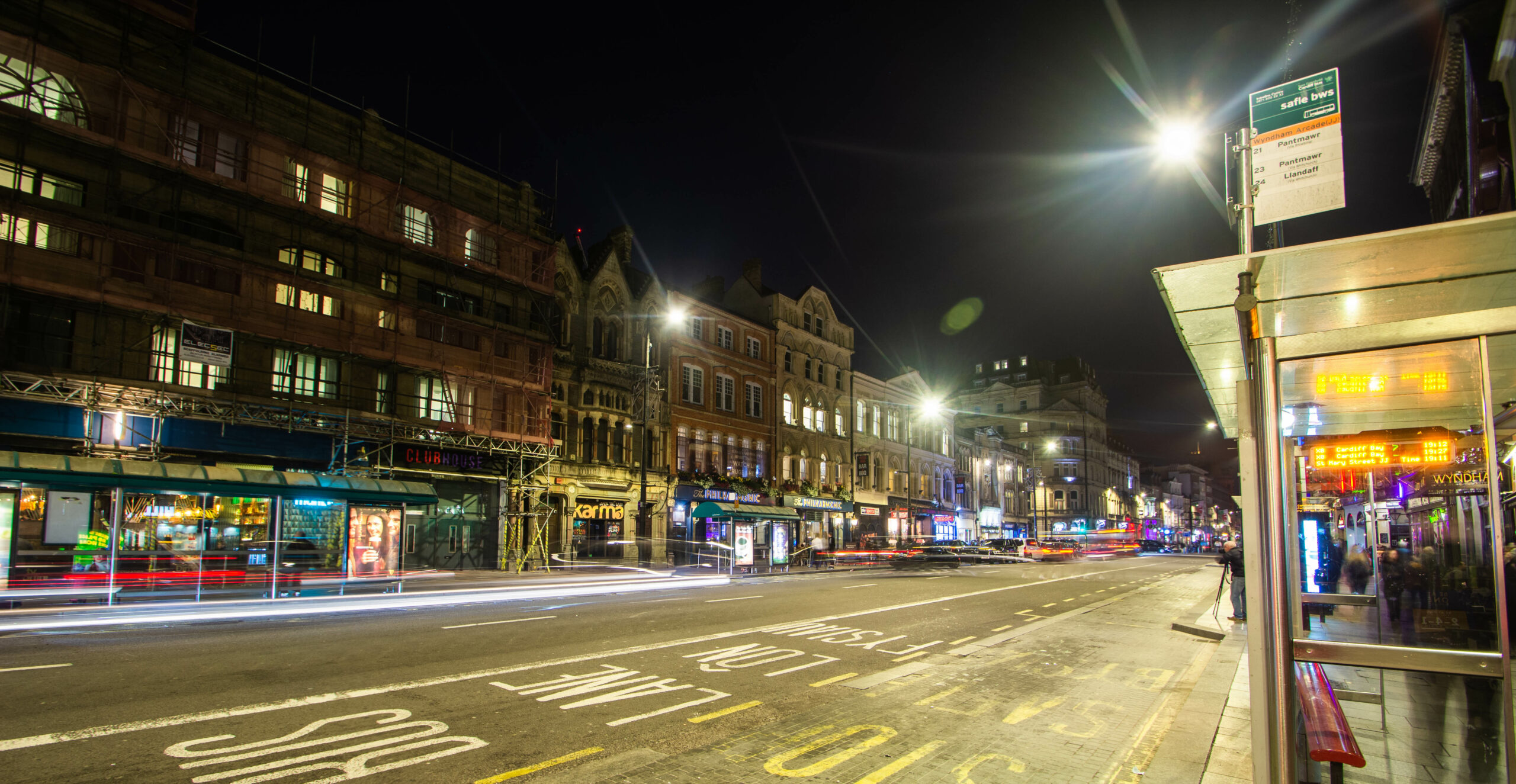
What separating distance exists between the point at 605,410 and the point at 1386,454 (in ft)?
103

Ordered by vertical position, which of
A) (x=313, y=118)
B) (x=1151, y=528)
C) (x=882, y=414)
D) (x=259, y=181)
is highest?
(x=313, y=118)

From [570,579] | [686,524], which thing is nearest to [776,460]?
[686,524]

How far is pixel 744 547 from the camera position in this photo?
3195 cm

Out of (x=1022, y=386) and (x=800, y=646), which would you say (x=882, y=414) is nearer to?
(x=800, y=646)

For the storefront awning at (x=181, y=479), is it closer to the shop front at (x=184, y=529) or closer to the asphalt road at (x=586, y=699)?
the shop front at (x=184, y=529)

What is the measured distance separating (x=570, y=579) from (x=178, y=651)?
536 inches

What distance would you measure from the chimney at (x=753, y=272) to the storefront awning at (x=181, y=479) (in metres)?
34.3

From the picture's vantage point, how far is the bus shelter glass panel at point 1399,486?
7.08 metres

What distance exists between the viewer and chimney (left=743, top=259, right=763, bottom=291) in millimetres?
51531

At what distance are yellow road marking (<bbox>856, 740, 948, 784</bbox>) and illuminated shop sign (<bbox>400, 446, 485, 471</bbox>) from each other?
25666mm

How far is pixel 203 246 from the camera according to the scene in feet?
74.6

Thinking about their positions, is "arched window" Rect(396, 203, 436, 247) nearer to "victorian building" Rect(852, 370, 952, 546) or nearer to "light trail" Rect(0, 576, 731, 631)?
"light trail" Rect(0, 576, 731, 631)

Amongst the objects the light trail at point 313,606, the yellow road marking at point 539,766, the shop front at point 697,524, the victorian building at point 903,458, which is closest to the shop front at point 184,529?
the light trail at point 313,606

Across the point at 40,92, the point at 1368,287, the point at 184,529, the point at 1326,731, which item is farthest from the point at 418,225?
the point at 1326,731
